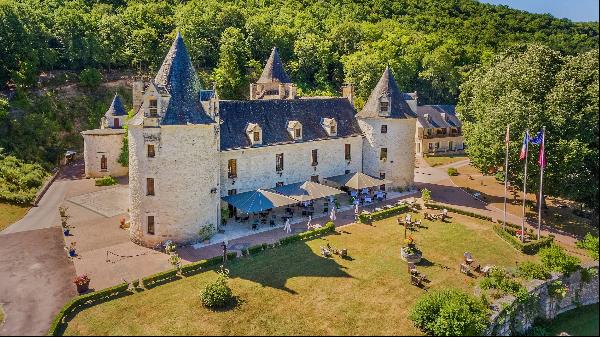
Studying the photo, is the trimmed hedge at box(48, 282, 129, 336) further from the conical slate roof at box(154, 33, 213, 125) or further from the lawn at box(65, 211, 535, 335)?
the conical slate roof at box(154, 33, 213, 125)

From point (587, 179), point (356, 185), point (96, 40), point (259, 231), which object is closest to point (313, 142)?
point (356, 185)

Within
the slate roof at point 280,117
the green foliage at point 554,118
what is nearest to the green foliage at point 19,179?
the slate roof at point 280,117

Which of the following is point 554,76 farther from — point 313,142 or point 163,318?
point 163,318

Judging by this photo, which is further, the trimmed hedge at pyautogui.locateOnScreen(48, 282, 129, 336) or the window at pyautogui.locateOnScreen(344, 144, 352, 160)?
the window at pyautogui.locateOnScreen(344, 144, 352, 160)

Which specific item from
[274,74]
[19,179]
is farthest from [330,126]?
[19,179]

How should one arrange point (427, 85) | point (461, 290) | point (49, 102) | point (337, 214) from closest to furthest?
point (461, 290), point (337, 214), point (49, 102), point (427, 85)

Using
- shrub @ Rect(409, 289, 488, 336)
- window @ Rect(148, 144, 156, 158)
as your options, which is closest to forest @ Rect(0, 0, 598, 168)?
window @ Rect(148, 144, 156, 158)
